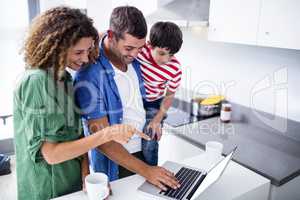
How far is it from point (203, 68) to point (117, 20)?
128cm

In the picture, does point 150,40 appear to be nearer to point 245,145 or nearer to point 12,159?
point 245,145

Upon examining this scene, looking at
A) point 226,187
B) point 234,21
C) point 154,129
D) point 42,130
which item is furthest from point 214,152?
point 42,130

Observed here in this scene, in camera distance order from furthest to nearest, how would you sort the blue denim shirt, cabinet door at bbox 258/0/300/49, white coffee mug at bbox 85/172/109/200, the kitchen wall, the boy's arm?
the kitchen wall → the boy's arm → cabinet door at bbox 258/0/300/49 → the blue denim shirt → white coffee mug at bbox 85/172/109/200

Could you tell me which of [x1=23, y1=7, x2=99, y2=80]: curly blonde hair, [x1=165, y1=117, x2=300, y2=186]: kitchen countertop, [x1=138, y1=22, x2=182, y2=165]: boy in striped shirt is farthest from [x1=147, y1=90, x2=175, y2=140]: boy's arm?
[x1=23, y1=7, x2=99, y2=80]: curly blonde hair

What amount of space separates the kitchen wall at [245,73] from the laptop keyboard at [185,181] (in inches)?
36.2

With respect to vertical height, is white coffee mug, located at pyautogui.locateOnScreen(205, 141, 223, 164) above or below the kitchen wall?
below

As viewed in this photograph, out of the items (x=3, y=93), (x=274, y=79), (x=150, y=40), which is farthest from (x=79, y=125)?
(x=3, y=93)

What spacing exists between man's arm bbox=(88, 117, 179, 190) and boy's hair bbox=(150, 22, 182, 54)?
47 cm

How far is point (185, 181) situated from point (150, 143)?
419 mm

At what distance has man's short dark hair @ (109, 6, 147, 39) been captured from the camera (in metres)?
1.18

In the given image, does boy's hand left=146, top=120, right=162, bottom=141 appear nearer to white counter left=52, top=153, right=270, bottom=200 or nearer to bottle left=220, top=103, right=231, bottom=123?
white counter left=52, top=153, right=270, bottom=200

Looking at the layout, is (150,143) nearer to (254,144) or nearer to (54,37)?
(254,144)

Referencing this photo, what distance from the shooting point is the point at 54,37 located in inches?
39.7

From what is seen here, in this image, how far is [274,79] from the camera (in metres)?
1.85
